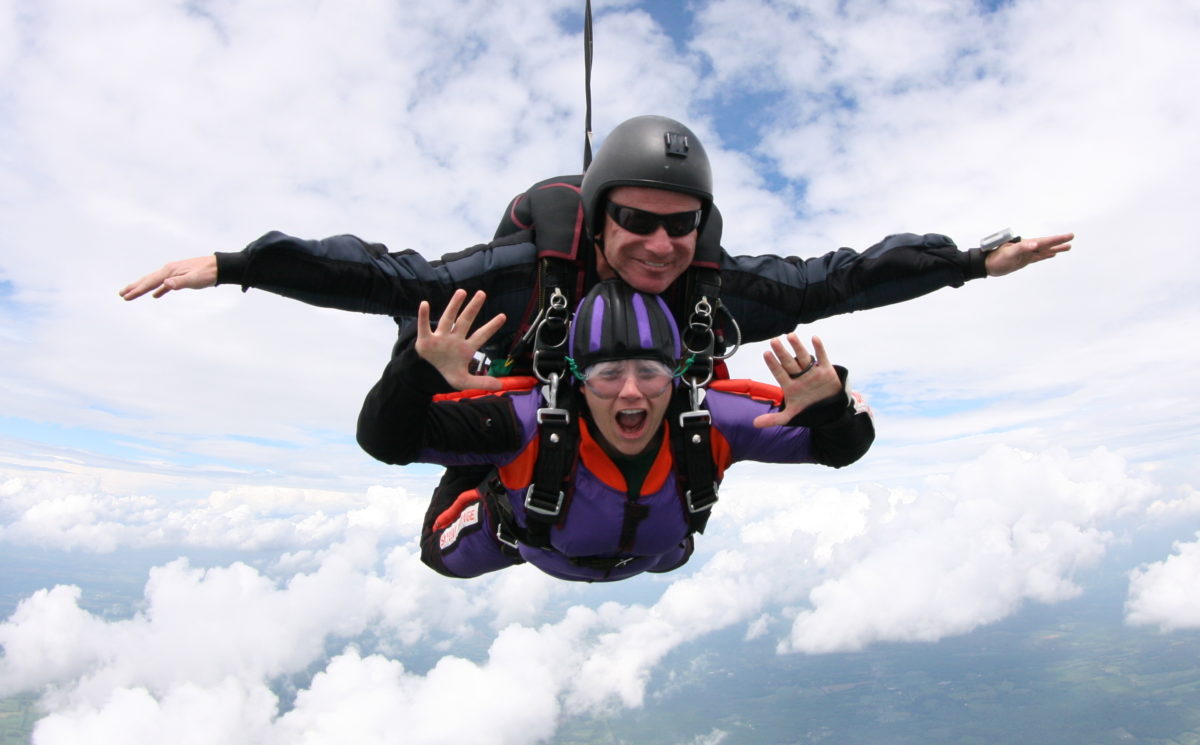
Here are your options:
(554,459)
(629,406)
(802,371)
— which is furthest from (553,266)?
(802,371)

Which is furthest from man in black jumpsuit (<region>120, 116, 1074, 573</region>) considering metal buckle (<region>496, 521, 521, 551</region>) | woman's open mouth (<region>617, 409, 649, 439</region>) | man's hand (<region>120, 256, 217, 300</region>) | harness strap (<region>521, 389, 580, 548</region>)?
metal buckle (<region>496, 521, 521, 551</region>)

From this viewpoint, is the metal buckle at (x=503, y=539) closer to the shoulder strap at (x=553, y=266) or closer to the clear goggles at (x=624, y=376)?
the shoulder strap at (x=553, y=266)

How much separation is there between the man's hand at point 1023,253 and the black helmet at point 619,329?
150 cm

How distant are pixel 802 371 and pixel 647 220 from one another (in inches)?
34.8

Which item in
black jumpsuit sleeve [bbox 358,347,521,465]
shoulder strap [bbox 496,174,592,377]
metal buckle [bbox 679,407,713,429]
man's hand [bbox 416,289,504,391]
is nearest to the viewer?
man's hand [bbox 416,289,504,391]

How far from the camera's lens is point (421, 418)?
2352 millimetres

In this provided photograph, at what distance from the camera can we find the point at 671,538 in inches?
118

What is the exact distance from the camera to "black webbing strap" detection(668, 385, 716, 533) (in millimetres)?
2781

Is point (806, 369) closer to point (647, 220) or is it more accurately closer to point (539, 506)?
point (647, 220)

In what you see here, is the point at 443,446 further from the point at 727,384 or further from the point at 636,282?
the point at 727,384

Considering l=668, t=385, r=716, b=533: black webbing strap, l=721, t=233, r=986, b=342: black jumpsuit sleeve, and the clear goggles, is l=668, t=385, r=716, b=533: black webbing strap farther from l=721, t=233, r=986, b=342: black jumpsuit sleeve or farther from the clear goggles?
l=721, t=233, r=986, b=342: black jumpsuit sleeve

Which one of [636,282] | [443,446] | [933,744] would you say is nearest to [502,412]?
[443,446]

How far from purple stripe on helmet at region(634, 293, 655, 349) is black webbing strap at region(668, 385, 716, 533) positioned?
38cm

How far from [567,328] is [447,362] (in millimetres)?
679
